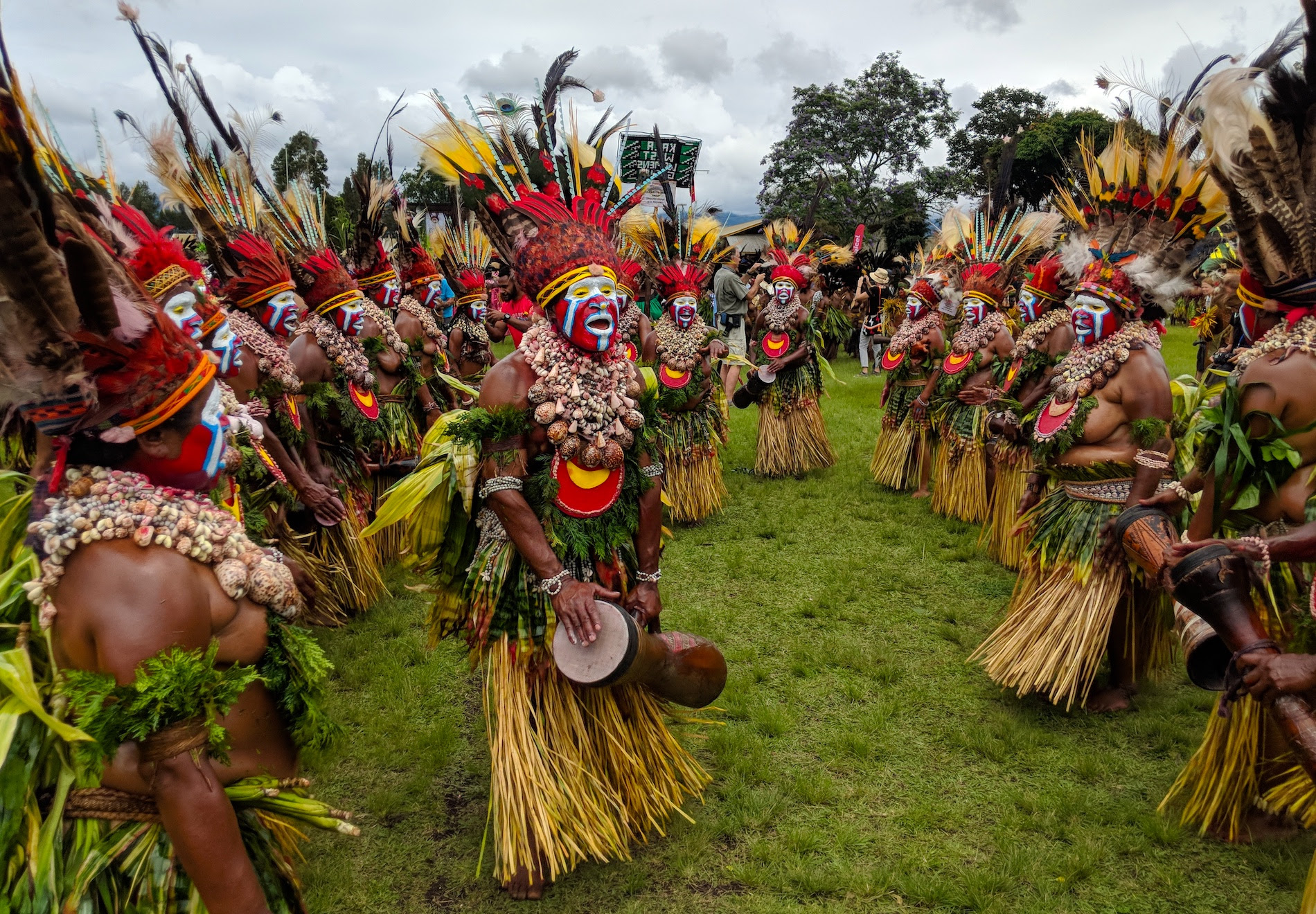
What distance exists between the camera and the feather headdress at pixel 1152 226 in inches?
165

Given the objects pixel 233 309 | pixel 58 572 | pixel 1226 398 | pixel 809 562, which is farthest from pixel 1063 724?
pixel 233 309

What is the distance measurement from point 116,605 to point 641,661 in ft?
5.36

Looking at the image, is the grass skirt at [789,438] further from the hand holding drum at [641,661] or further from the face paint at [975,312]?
the hand holding drum at [641,661]

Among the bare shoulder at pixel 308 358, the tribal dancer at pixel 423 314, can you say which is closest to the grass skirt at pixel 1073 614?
the bare shoulder at pixel 308 358

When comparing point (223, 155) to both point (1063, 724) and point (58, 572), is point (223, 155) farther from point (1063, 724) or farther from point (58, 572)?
point (1063, 724)

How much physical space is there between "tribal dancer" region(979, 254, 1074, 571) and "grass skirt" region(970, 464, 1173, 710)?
1.17m

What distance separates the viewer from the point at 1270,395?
282 cm

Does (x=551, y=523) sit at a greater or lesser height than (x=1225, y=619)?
lesser

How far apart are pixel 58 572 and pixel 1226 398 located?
144 inches

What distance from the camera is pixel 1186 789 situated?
11.8 feet

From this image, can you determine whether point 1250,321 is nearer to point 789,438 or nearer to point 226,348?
point 226,348

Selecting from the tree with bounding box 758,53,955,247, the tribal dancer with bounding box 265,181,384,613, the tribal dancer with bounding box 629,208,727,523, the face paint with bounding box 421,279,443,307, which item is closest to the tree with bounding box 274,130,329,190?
the tribal dancer with bounding box 265,181,384,613

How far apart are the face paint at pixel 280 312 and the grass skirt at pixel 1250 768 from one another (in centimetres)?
554

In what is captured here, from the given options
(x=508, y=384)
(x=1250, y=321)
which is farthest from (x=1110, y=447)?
(x=508, y=384)
